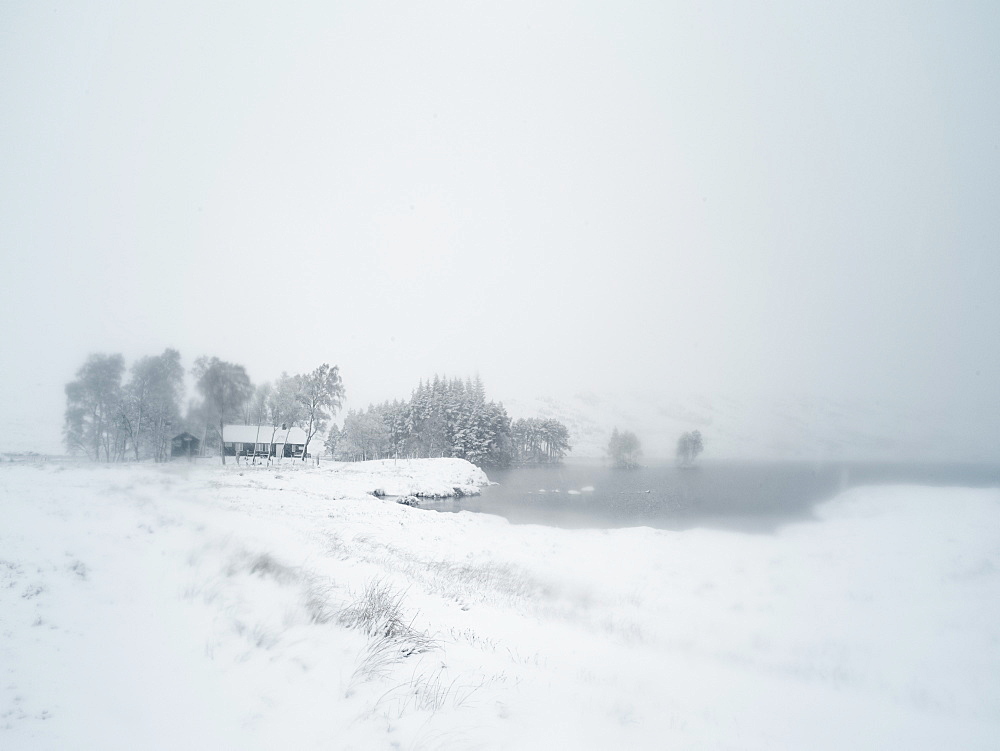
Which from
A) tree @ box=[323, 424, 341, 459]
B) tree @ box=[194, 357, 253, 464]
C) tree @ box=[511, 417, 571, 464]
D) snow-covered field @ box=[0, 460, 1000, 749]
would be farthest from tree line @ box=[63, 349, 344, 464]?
tree @ box=[511, 417, 571, 464]

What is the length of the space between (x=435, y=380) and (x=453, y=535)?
55.1m

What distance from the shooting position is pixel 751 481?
47031 mm

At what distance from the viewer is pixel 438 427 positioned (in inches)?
2825

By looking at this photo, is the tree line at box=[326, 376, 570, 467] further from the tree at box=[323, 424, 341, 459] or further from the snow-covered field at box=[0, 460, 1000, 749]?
the snow-covered field at box=[0, 460, 1000, 749]

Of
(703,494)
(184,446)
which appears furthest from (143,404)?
(703,494)

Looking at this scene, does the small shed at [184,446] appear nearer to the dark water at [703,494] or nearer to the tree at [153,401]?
the tree at [153,401]

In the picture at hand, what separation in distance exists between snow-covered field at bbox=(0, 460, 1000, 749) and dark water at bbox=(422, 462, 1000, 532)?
11.9 metres

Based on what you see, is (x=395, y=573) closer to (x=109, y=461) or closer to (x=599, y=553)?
(x=599, y=553)

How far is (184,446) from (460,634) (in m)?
32.8

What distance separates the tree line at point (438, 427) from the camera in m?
71.5

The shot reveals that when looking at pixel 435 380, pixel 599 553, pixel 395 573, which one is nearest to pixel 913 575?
pixel 599 553

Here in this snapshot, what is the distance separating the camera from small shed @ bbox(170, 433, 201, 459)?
98.2 feet

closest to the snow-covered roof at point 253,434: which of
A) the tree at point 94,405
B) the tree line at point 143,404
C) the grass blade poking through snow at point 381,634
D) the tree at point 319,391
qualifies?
the tree at point 319,391

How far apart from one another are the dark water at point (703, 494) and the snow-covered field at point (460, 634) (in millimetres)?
11945
